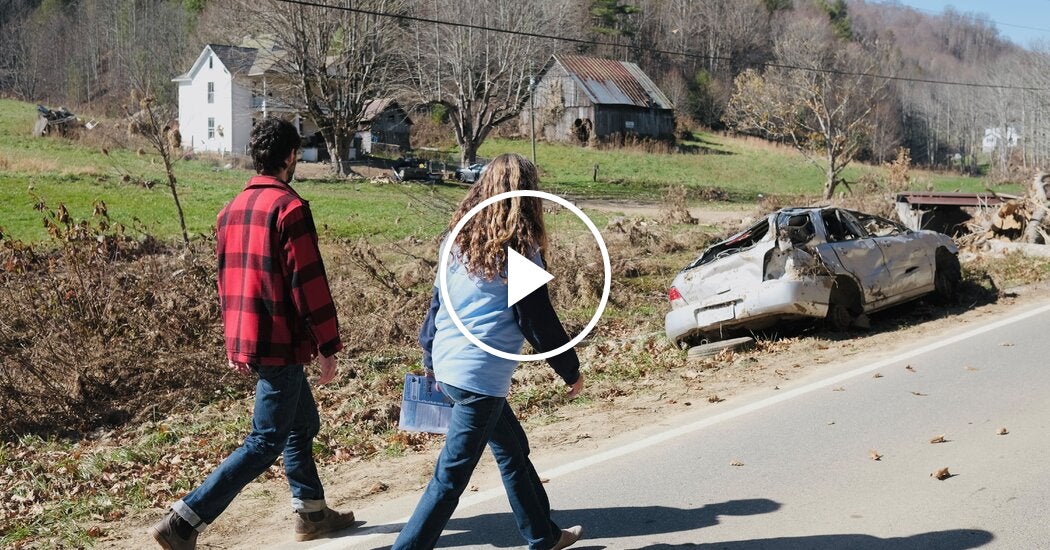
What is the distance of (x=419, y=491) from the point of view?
622 cm

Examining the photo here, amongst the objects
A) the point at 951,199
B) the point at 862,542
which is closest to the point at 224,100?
the point at 951,199

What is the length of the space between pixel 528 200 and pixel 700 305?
6463mm

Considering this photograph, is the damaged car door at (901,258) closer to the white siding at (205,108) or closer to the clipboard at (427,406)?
the clipboard at (427,406)

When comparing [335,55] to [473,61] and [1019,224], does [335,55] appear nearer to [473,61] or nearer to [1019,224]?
[473,61]

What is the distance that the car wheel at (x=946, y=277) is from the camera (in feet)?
42.0

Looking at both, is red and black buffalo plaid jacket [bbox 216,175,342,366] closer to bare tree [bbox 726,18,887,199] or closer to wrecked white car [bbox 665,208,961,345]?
wrecked white car [bbox 665,208,961,345]

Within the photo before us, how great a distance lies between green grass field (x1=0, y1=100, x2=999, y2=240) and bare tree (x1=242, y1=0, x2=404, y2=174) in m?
5.22

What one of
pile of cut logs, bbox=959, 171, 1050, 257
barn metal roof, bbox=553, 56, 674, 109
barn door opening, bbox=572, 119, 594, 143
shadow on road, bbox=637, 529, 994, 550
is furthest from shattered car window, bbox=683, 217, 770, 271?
barn door opening, bbox=572, 119, 594, 143

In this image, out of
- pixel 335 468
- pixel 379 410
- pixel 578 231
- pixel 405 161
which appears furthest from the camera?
pixel 405 161

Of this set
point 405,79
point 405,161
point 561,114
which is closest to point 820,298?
point 405,161

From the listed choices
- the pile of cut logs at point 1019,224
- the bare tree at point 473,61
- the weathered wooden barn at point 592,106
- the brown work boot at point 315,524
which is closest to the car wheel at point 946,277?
the pile of cut logs at point 1019,224

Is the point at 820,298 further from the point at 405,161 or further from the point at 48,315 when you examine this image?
the point at 405,161

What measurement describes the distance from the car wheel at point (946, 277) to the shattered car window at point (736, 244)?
3.00m

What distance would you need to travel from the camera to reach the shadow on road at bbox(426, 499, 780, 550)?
17.3 ft
